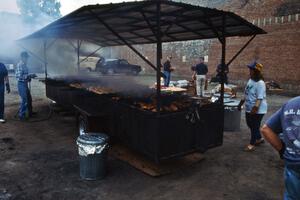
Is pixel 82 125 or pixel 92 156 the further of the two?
pixel 82 125

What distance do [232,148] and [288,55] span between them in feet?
38.9

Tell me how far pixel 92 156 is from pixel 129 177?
0.83m

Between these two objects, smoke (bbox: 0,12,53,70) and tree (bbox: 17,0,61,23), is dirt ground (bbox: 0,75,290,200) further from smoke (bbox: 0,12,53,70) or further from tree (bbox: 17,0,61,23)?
tree (bbox: 17,0,61,23)

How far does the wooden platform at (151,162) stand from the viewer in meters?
5.57

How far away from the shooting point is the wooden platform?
557cm

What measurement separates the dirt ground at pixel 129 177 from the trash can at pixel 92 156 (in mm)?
149

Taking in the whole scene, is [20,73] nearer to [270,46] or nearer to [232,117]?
[232,117]

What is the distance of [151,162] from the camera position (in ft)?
19.6

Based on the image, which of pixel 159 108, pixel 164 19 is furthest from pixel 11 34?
pixel 159 108

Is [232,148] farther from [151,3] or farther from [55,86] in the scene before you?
[55,86]

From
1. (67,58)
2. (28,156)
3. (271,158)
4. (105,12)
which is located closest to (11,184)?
(28,156)

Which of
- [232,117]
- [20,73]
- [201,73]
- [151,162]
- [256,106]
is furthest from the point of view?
[201,73]

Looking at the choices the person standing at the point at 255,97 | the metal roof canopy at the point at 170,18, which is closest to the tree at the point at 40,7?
the metal roof canopy at the point at 170,18

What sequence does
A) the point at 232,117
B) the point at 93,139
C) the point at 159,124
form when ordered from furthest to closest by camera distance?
1. the point at 232,117
2. the point at 93,139
3. the point at 159,124
